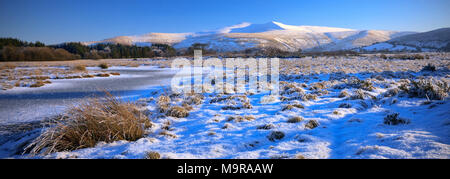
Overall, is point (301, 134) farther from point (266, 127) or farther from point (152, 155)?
point (152, 155)

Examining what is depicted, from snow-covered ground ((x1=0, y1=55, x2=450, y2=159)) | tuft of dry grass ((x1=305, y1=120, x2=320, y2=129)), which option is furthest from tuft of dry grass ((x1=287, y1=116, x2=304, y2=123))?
tuft of dry grass ((x1=305, y1=120, x2=320, y2=129))

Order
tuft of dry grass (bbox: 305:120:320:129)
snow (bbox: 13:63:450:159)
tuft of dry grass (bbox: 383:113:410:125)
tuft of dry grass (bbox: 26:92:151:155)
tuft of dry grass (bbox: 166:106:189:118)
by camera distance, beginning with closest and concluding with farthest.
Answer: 1. snow (bbox: 13:63:450:159)
2. tuft of dry grass (bbox: 26:92:151:155)
3. tuft of dry grass (bbox: 383:113:410:125)
4. tuft of dry grass (bbox: 305:120:320:129)
5. tuft of dry grass (bbox: 166:106:189:118)

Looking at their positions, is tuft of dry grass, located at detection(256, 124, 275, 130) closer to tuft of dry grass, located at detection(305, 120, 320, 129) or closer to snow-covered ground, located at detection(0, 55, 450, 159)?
snow-covered ground, located at detection(0, 55, 450, 159)

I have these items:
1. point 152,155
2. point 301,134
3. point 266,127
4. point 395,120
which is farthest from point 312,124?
point 152,155

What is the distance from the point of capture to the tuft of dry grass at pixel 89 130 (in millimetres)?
2893

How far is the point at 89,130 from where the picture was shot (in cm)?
312

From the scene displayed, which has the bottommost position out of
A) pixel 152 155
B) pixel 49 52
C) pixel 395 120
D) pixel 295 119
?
pixel 152 155

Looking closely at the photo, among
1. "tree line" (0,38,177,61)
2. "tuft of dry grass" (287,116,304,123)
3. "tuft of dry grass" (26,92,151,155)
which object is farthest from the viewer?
"tree line" (0,38,177,61)

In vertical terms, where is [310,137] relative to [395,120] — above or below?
below

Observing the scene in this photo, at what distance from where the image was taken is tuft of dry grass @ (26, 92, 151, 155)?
9.49ft

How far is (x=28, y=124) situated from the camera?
4.49 metres
